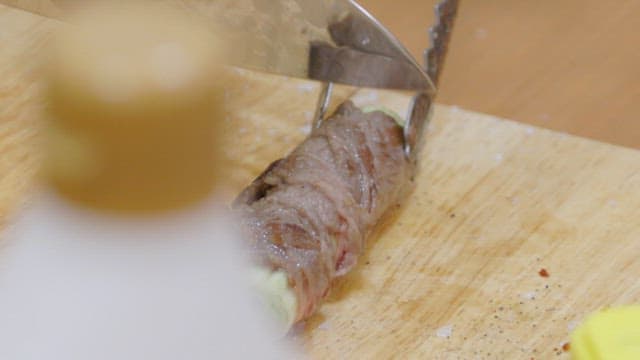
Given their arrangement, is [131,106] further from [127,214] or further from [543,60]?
[543,60]

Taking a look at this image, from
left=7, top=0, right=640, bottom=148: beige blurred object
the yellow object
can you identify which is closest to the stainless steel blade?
the yellow object

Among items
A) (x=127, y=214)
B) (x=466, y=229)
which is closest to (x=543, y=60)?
(x=466, y=229)

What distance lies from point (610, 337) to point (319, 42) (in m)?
0.36

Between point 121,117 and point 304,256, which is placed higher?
point 121,117

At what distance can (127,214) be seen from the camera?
38 cm

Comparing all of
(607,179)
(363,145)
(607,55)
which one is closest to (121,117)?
(363,145)

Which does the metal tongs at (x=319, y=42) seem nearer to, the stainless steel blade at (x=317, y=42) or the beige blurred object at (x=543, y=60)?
the stainless steel blade at (x=317, y=42)

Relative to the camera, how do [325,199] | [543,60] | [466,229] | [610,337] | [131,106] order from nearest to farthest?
[131,106], [610,337], [325,199], [466,229], [543,60]

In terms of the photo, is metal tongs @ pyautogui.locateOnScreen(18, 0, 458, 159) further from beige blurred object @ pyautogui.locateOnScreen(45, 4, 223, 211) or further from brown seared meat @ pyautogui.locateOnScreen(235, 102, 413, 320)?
beige blurred object @ pyautogui.locateOnScreen(45, 4, 223, 211)

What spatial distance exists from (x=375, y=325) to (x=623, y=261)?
0.28 metres

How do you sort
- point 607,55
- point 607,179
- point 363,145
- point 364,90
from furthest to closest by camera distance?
point 607,55
point 364,90
point 607,179
point 363,145

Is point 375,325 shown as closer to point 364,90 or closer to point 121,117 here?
point 364,90

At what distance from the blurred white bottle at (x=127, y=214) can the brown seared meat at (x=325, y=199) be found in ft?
1.83

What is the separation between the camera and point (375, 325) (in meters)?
1.05
